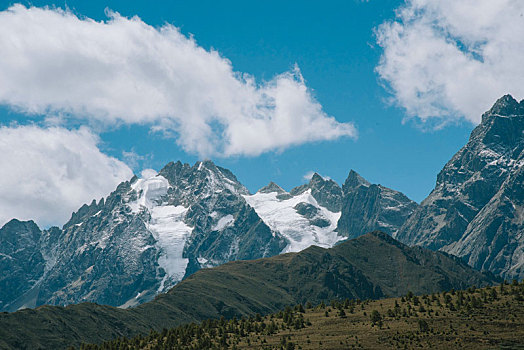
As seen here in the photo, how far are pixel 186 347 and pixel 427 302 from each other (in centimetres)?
7752

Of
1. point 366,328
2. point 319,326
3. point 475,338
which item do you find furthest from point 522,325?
point 319,326

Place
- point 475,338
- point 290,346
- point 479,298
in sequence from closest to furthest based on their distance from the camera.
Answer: point 475,338
point 290,346
point 479,298

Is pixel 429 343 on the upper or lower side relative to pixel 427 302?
lower

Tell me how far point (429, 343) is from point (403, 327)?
15.0 m

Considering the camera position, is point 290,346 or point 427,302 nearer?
point 290,346

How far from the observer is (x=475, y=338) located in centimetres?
16012

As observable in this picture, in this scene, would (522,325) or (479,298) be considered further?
(479,298)

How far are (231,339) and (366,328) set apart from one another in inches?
1704

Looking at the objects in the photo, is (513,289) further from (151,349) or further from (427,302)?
(151,349)

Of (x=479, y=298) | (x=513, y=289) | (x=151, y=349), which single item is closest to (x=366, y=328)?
(x=479, y=298)

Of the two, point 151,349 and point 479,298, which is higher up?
point 479,298

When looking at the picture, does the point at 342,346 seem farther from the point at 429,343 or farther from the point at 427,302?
the point at 427,302

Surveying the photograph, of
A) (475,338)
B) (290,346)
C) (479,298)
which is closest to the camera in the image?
A: (475,338)

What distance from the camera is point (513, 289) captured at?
19512 centimetres
